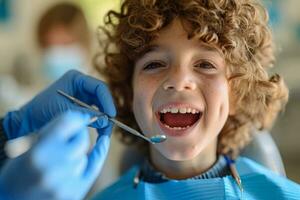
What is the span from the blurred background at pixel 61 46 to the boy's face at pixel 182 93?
160 cm

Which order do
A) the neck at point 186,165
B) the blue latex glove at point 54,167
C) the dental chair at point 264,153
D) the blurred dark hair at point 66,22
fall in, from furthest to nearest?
the blurred dark hair at point 66,22
the dental chair at point 264,153
the neck at point 186,165
the blue latex glove at point 54,167

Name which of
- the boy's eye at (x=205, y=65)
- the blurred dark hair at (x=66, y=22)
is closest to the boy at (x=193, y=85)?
the boy's eye at (x=205, y=65)

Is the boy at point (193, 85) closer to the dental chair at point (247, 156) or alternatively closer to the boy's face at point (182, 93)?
the boy's face at point (182, 93)

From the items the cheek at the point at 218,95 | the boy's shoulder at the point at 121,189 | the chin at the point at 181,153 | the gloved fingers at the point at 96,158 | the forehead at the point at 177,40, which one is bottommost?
the boy's shoulder at the point at 121,189

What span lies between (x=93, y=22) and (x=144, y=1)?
232 cm

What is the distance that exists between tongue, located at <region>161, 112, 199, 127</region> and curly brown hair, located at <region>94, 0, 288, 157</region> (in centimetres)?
13

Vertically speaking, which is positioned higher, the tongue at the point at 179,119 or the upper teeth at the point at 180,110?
the upper teeth at the point at 180,110

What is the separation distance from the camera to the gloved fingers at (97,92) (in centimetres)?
113

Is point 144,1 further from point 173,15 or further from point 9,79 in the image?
point 9,79

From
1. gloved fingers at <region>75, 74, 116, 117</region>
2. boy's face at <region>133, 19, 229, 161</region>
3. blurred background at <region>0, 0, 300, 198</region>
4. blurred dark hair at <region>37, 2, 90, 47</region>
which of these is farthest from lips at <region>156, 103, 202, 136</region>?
blurred dark hair at <region>37, 2, 90, 47</region>

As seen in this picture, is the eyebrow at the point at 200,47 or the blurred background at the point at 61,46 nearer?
the eyebrow at the point at 200,47

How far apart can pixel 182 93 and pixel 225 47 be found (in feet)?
0.47

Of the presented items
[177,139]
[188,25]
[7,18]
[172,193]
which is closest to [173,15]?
[188,25]

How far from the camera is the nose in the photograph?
43.5 inches
